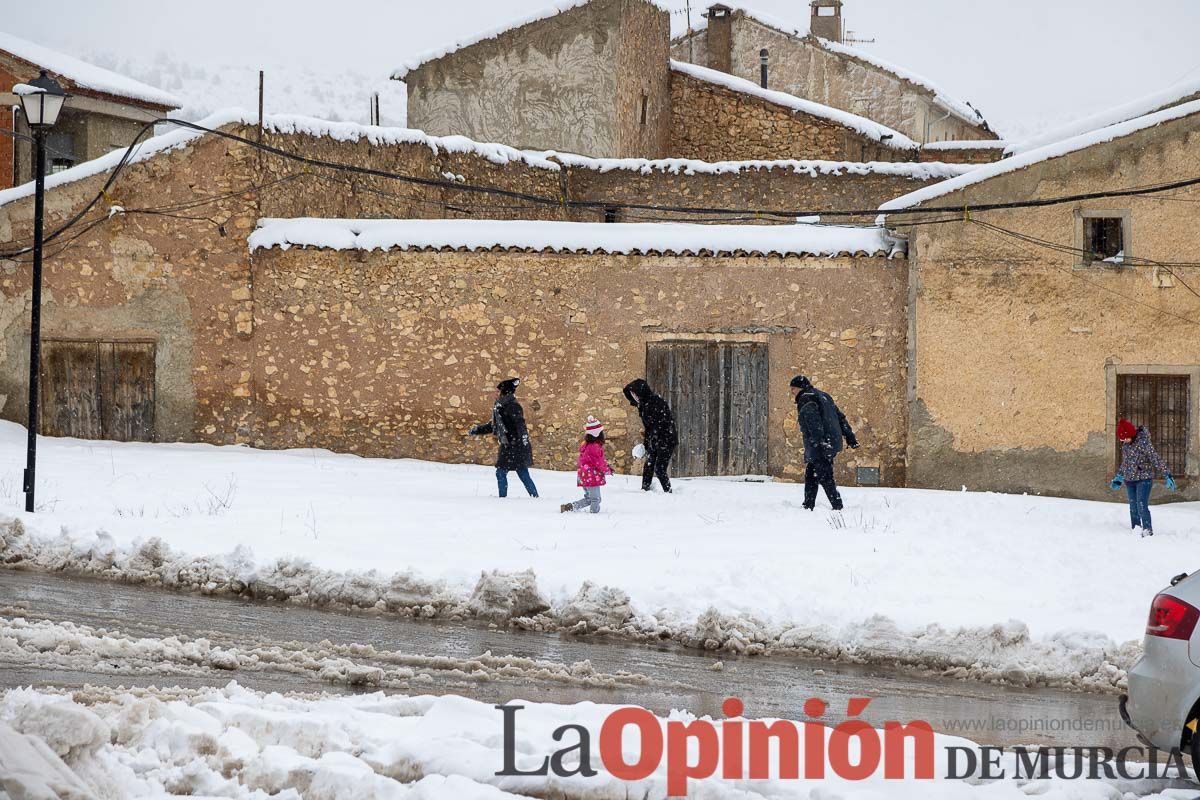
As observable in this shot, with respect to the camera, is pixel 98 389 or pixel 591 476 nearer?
pixel 591 476

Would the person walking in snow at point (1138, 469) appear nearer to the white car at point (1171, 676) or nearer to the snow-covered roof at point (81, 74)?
the white car at point (1171, 676)

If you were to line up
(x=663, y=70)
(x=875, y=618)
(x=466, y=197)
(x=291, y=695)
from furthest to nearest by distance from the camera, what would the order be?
1. (x=663, y=70)
2. (x=466, y=197)
3. (x=875, y=618)
4. (x=291, y=695)

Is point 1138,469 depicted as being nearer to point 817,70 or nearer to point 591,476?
point 591,476

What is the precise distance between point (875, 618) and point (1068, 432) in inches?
372

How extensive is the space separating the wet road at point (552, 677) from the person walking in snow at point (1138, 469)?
5952 millimetres

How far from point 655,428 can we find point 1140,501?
5.07 m

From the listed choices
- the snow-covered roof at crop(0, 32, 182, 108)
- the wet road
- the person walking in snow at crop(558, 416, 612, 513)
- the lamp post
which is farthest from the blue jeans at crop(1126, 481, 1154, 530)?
the snow-covered roof at crop(0, 32, 182, 108)

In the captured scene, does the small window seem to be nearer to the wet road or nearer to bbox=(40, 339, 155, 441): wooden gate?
the wet road

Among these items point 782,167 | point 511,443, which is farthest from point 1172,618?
point 782,167

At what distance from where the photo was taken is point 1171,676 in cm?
511

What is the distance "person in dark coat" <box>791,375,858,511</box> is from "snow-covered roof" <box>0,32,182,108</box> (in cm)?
1953

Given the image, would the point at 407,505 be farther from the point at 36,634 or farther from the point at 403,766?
the point at 403,766

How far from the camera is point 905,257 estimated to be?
1666cm

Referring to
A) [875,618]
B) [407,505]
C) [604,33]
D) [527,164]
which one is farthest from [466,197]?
[875,618]
